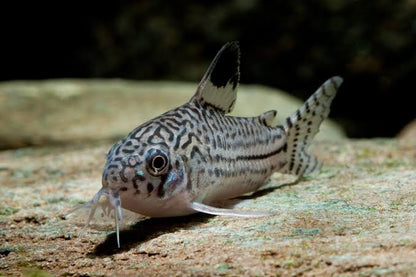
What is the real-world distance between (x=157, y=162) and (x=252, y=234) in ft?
2.17

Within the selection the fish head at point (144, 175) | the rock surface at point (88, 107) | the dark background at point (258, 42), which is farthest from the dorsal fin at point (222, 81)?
the dark background at point (258, 42)

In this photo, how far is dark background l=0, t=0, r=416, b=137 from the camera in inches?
382

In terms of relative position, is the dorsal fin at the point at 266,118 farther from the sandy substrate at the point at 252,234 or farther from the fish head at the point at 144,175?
the fish head at the point at 144,175

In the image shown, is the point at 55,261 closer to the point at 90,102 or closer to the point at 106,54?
the point at 90,102

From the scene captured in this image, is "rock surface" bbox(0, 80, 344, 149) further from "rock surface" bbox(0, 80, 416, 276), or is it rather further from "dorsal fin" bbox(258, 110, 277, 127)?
"dorsal fin" bbox(258, 110, 277, 127)

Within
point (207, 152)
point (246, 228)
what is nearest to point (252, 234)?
point (246, 228)

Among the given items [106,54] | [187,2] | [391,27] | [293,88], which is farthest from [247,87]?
[106,54]

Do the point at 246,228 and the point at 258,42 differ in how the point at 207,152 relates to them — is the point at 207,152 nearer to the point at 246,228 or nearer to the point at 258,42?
the point at 246,228

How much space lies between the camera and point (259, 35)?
34.2ft

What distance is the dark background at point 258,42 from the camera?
31.9 feet

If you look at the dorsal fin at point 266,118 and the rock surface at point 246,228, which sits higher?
the dorsal fin at point 266,118

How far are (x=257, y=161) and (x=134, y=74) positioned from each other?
8.71m

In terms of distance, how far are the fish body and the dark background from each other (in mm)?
6407

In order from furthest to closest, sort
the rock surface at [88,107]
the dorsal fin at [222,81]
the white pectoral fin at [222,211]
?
the rock surface at [88,107] < the dorsal fin at [222,81] < the white pectoral fin at [222,211]
